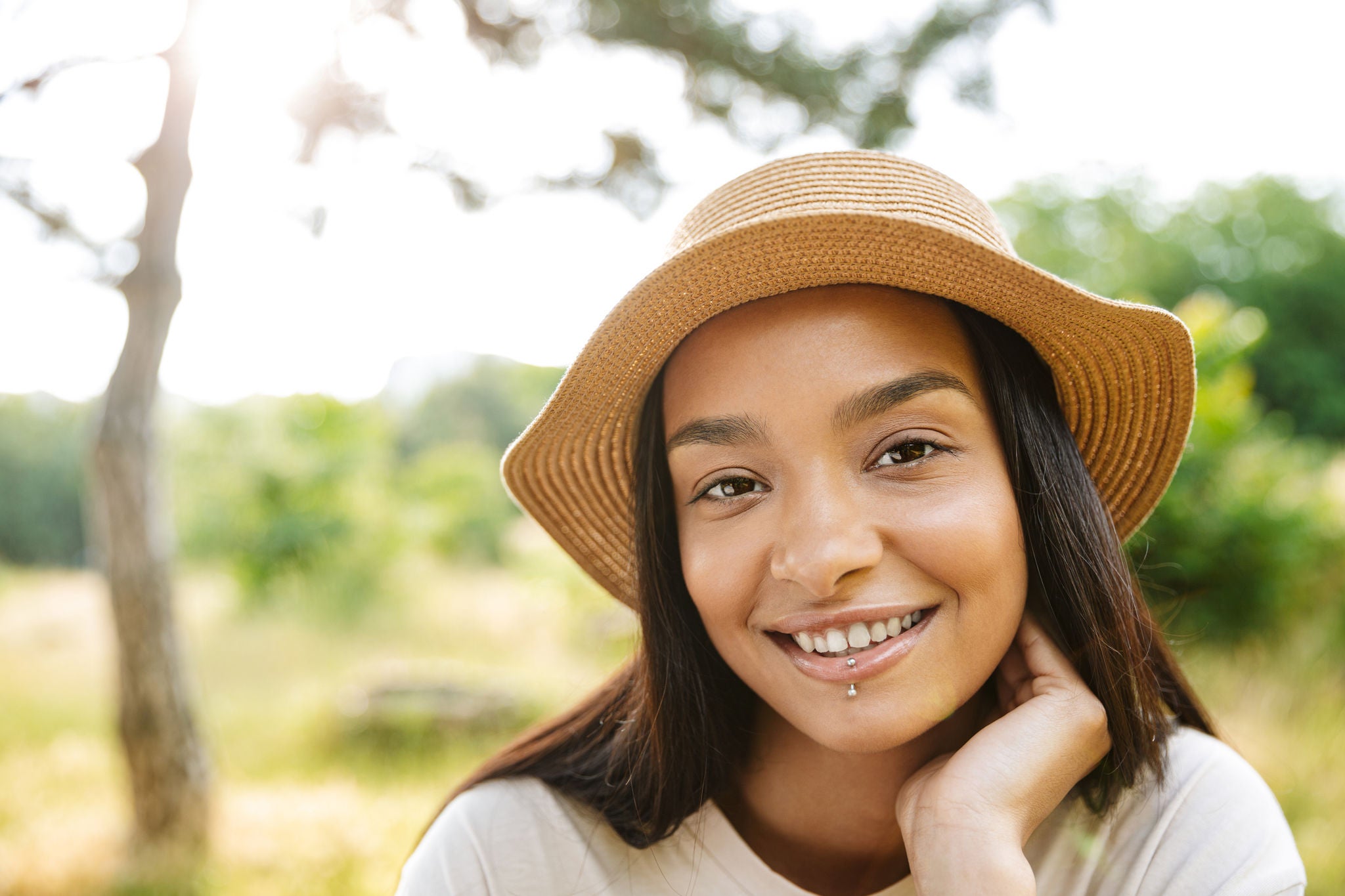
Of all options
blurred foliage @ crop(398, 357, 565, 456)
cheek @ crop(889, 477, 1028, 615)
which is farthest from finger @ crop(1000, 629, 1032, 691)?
blurred foliage @ crop(398, 357, 565, 456)

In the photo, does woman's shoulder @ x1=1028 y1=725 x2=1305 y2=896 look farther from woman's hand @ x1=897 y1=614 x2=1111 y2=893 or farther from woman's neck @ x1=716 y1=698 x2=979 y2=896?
woman's neck @ x1=716 y1=698 x2=979 y2=896

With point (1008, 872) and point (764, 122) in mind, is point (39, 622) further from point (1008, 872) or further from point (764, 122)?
point (1008, 872)

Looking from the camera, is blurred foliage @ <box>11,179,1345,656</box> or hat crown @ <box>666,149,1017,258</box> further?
blurred foliage @ <box>11,179,1345,656</box>

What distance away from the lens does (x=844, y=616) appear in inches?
53.7

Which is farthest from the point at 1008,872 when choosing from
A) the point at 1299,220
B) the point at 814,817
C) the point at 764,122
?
the point at 1299,220

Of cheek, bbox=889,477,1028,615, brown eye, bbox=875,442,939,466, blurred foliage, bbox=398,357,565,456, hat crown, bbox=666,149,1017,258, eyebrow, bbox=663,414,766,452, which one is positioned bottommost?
cheek, bbox=889,477,1028,615

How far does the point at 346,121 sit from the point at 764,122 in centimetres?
237

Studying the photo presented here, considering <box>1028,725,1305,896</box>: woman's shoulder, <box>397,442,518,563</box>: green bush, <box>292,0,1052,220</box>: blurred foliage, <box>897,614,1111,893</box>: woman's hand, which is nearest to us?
<box>897,614,1111,893</box>: woman's hand

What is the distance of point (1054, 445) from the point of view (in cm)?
158

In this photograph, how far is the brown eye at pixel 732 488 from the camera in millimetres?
1517

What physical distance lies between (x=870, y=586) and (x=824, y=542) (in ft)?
0.39

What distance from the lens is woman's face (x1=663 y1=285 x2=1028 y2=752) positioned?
136 cm

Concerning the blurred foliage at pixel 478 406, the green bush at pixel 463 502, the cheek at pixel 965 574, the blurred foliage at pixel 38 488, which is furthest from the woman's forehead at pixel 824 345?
the blurred foliage at pixel 478 406

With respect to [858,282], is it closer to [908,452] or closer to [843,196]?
[843,196]
